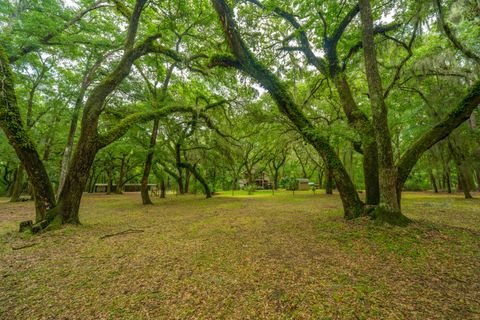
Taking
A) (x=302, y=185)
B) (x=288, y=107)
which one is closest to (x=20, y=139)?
(x=288, y=107)

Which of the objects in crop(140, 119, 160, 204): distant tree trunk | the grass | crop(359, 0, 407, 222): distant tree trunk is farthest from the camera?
crop(140, 119, 160, 204): distant tree trunk

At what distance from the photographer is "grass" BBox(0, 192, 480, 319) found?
75.3 inches

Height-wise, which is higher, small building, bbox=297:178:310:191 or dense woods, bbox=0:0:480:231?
dense woods, bbox=0:0:480:231

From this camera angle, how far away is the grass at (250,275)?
1912 mm

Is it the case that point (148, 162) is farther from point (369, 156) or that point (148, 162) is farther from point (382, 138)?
point (382, 138)

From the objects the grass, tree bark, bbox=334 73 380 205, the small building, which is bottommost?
the grass

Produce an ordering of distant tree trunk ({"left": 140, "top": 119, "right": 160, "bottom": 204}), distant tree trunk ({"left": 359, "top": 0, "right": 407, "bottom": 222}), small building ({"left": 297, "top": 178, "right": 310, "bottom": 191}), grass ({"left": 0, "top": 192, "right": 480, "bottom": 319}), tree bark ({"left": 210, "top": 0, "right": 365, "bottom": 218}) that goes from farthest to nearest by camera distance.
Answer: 1. small building ({"left": 297, "top": 178, "right": 310, "bottom": 191})
2. distant tree trunk ({"left": 140, "top": 119, "right": 160, "bottom": 204})
3. tree bark ({"left": 210, "top": 0, "right": 365, "bottom": 218})
4. distant tree trunk ({"left": 359, "top": 0, "right": 407, "bottom": 222})
5. grass ({"left": 0, "top": 192, "right": 480, "bottom": 319})

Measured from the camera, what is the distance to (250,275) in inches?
101

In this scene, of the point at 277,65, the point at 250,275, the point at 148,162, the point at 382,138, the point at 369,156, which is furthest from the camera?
the point at 148,162

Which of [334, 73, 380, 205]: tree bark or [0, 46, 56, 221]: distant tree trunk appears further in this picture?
[334, 73, 380, 205]: tree bark

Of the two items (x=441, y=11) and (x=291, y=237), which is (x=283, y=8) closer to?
(x=441, y=11)

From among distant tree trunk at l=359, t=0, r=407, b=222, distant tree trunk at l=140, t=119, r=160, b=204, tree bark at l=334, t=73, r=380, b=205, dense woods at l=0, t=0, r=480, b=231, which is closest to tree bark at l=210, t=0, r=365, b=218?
dense woods at l=0, t=0, r=480, b=231

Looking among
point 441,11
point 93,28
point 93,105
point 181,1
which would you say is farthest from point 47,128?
point 441,11

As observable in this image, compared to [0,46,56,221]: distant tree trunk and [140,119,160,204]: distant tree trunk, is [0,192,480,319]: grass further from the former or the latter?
[140,119,160,204]: distant tree trunk
